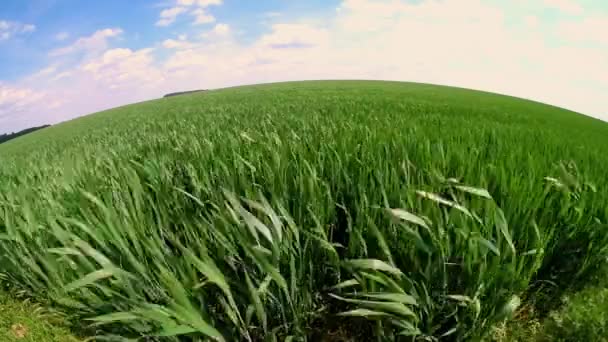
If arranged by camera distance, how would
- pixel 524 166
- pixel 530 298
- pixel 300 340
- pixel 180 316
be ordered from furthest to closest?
1. pixel 524 166
2. pixel 530 298
3. pixel 300 340
4. pixel 180 316

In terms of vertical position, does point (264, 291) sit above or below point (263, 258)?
below

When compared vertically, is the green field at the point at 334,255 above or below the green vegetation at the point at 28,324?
above

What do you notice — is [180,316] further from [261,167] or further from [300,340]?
[261,167]

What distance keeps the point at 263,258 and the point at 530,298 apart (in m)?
1.49

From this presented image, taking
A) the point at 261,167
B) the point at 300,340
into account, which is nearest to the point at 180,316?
the point at 300,340

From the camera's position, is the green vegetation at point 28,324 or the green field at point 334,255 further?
the green vegetation at point 28,324

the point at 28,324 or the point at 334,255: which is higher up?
the point at 334,255

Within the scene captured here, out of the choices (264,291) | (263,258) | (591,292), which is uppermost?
(263,258)

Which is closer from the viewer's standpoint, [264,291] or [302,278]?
[264,291]

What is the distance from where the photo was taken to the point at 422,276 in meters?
1.70

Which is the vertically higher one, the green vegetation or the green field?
the green field

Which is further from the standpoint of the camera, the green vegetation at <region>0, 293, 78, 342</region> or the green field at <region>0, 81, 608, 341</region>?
the green vegetation at <region>0, 293, 78, 342</region>

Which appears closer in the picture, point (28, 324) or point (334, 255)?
point (334, 255)

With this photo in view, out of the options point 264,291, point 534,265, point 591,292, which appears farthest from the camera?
point 591,292
